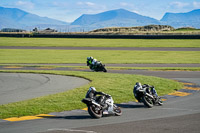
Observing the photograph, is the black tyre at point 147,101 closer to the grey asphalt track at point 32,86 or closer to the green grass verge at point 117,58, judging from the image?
the grey asphalt track at point 32,86

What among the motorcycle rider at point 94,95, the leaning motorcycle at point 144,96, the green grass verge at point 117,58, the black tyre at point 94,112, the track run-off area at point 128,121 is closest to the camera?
the track run-off area at point 128,121

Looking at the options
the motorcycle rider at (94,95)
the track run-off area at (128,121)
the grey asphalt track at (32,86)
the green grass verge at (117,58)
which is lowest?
the green grass verge at (117,58)

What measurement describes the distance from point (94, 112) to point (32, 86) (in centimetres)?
1055

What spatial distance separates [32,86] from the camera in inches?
963

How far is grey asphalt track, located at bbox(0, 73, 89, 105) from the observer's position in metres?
20.5

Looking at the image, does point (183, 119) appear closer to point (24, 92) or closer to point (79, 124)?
point (79, 124)

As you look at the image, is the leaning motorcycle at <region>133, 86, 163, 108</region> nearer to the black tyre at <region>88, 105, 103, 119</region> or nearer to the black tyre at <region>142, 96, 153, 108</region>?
the black tyre at <region>142, 96, 153, 108</region>

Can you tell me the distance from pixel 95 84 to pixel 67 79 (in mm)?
4254

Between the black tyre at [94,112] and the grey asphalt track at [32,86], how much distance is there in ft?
17.8

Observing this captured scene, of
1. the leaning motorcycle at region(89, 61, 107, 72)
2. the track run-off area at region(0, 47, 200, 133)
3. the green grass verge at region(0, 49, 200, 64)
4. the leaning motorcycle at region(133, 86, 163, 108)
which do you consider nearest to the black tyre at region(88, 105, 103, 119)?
the track run-off area at region(0, 47, 200, 133)

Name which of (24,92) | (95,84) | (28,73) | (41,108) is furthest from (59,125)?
(28,73)

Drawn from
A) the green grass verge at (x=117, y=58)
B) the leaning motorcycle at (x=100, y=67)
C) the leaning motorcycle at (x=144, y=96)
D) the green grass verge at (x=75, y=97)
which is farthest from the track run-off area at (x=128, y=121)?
the green grass verge at (x=117, y=58)

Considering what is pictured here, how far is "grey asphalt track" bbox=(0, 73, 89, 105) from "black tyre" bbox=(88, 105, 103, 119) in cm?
543

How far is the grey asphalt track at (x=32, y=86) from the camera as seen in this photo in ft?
67.4
